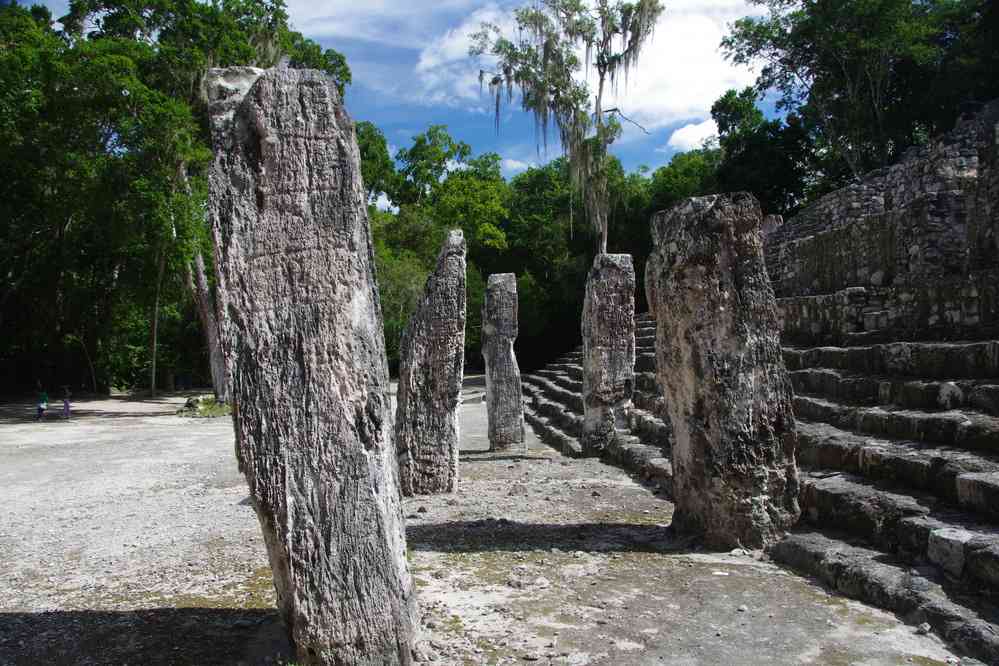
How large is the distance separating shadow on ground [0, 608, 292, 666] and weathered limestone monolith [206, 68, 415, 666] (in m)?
0.50

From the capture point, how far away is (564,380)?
1631 cm

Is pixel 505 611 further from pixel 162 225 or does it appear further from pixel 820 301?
pixel 162 225

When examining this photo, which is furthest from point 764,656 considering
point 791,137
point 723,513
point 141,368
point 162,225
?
point 141,368

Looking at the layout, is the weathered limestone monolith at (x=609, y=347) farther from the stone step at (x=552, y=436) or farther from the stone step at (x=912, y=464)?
the stone step at (x=912, y=464)

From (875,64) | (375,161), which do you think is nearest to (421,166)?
(375,161)

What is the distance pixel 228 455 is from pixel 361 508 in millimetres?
8014

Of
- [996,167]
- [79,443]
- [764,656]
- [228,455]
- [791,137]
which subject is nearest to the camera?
[764,656]

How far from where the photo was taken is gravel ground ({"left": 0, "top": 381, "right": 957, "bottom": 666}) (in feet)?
11.6

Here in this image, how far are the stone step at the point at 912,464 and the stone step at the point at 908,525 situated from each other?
3.8 inches

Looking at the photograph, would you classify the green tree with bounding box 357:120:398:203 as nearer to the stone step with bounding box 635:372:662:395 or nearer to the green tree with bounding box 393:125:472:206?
the green tree with bounding box 393:125:472:206

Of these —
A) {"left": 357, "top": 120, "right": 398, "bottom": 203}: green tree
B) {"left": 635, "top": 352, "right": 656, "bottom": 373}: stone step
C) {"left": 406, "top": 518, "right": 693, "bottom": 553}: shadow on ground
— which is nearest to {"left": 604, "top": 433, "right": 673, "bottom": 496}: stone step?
{"left": 406, "top": 518, "right": 693, "bottom": 553}: shadow on ground

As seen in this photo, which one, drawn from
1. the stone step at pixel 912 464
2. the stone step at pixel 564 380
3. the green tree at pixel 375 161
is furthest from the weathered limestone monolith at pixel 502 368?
the green tree at pixel 375 161

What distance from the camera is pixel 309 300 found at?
321 cm

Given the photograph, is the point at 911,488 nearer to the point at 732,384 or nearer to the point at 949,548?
the point at 949,548
